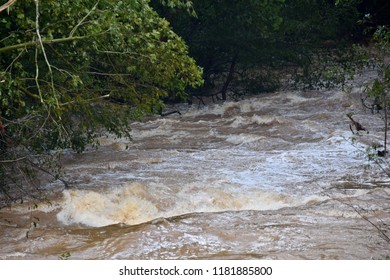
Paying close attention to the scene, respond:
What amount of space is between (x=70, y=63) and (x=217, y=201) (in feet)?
8.53

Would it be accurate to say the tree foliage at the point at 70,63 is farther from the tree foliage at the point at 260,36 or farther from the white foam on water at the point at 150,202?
the tree foliage at the point at 260,36

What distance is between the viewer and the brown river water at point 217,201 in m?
7.57

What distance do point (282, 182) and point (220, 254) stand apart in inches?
137

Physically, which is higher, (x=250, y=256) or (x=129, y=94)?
(x=129, y=94)

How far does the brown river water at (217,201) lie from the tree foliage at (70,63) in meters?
0.93

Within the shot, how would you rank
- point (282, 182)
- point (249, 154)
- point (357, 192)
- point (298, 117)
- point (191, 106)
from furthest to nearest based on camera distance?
point (191, 106), point (298, 117), point (249, 154), point (282, 182), point (357, 192)

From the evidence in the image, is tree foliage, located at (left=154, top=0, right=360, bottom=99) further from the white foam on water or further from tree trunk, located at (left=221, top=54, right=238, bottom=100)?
the white foam on water

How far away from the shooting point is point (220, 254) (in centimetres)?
727

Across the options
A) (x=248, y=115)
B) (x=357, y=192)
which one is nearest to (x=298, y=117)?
(x=248, y=115)

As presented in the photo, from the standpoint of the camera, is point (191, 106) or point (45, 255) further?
point (191, 106)

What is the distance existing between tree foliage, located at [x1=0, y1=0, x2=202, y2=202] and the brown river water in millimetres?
930

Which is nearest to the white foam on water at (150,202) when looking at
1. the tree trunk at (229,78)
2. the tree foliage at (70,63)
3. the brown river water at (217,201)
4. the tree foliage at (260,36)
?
the brown river water at (217,201)

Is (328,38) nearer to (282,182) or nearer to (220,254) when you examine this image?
(282,182)

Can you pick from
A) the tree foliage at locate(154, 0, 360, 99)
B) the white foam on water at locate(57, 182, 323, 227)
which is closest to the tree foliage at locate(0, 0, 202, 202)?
the white foam on water at locate(57, 182, 323, 227)
